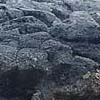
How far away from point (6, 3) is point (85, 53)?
10.2 feet

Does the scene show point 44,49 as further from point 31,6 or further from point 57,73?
point 31,6

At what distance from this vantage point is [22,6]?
8.70 metres

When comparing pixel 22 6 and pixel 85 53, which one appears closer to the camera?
pixel 85 53

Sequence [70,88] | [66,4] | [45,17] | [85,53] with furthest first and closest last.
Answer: [66,4]
[45,17]
[85,53]
[70,88]

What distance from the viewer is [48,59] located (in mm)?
6926

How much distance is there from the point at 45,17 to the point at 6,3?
1.40 metres

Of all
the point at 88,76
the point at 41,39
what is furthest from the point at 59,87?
the point at 41,39

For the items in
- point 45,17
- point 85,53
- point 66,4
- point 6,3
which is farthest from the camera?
point 66,4

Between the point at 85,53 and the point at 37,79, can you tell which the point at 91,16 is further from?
the point at 37,79

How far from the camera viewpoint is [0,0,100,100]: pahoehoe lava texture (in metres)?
6.76

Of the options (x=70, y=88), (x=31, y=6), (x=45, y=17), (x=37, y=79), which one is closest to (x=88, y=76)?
(x=70, y=88)

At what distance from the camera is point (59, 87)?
266 inches

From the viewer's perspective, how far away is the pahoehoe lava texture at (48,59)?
676cm

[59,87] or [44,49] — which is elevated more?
[44,49]
